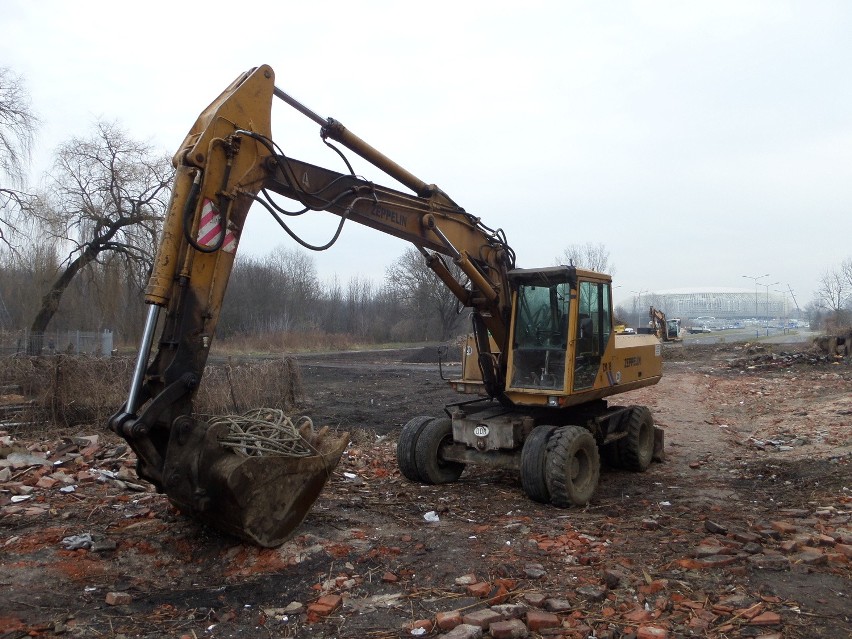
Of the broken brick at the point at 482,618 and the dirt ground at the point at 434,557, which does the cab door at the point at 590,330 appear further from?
the broken brick at the point at 482,618

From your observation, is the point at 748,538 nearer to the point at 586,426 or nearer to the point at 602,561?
the point at 602,561

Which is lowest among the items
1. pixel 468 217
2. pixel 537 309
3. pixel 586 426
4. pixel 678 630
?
pixel 678 630

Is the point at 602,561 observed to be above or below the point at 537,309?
below

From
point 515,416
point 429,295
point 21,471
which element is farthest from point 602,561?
point 429,295

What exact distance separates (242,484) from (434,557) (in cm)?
162

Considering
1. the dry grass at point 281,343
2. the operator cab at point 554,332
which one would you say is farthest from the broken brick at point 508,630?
the dry grass at point 281,343

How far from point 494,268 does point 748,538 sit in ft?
13.0

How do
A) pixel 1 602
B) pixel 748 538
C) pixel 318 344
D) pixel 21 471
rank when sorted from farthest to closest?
pixel 318 344 → pixel 21 471 → pixel 748 538 → pixel 1 602

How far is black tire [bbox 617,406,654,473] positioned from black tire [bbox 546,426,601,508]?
159 cm

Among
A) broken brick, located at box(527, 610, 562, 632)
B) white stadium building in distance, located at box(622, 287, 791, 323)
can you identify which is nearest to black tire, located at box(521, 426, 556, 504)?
broken brick, located at box(527, 610, 562, 632)

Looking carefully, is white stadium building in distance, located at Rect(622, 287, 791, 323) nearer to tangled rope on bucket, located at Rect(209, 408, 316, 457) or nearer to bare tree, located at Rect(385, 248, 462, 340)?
bare tree, located at Rect(385, 248, 462, 340)

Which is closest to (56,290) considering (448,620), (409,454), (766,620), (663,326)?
(409,454)

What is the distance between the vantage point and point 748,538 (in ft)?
19.1

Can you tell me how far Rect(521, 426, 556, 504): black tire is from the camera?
7211mm
